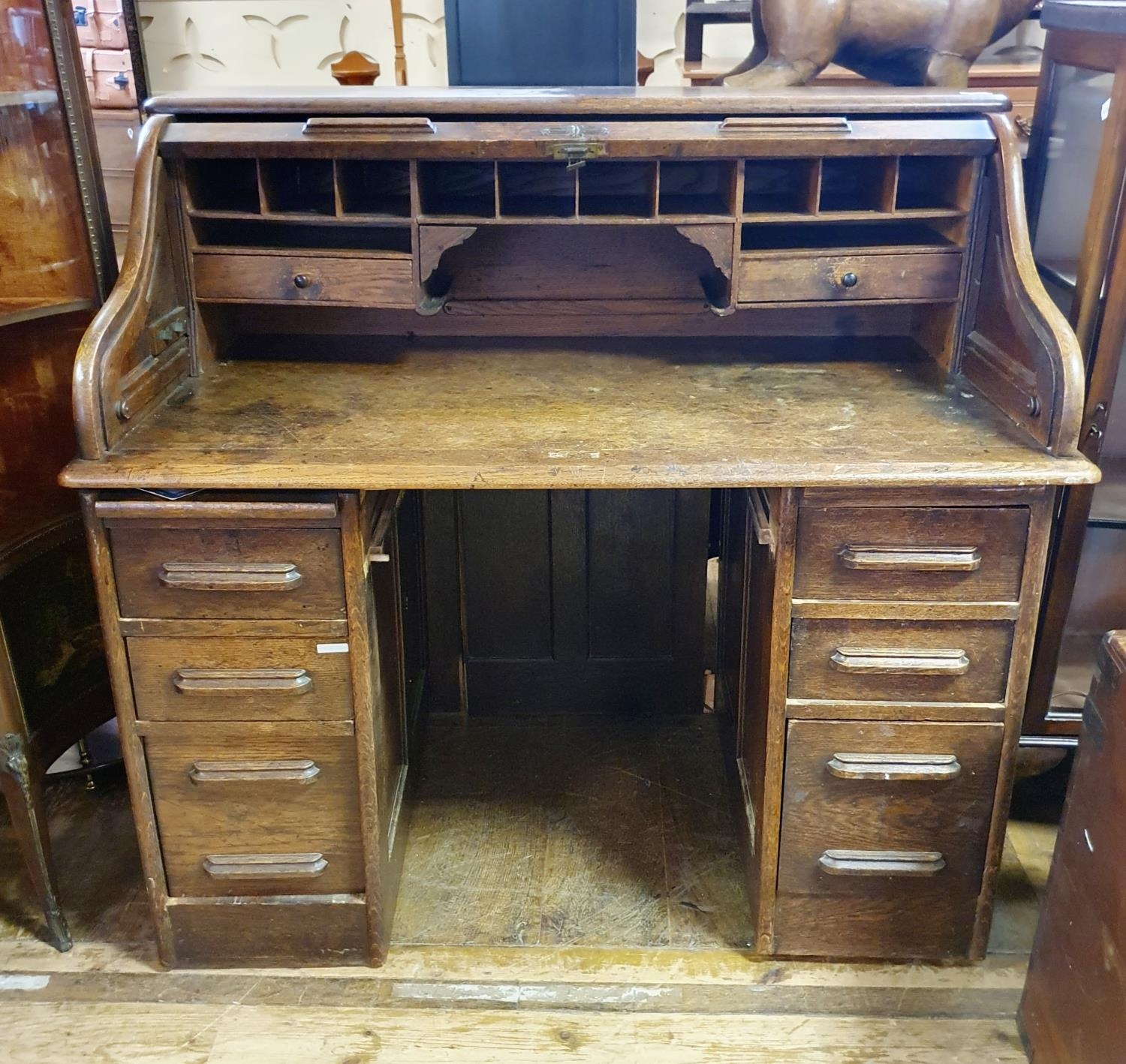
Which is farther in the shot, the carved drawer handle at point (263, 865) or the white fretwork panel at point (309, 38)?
the white fretwork panel at point (309, 38)

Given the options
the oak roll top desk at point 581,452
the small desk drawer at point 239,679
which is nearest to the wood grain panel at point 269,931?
the oak roll top desk at point 581,452

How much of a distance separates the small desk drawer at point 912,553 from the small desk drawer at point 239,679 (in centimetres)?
71

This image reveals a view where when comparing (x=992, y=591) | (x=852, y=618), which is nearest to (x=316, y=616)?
(x=852, y=618)

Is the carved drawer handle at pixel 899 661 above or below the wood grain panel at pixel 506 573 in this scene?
above

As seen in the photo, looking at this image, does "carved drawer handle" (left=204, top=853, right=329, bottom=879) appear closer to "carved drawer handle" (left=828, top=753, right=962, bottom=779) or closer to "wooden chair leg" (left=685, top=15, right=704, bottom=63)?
"carved drawer handle" (left=828, top=753, right=962, bottom=779)

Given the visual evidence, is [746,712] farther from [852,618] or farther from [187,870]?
[187,870]

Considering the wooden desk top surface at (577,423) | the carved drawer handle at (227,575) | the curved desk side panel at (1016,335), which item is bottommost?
→ the carved drawer handle at (227,575)

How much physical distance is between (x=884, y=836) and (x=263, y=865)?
1.00 metres

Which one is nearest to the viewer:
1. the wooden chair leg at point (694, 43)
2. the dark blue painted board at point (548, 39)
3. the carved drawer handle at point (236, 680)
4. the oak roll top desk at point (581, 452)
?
the oak roll top desk at point (581, 452)

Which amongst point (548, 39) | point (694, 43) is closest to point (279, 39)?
point (694, 43)

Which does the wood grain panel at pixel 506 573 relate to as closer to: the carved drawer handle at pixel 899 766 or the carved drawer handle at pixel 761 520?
the carved drawer handle at pixel 761 520

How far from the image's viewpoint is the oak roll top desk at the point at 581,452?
1497mm

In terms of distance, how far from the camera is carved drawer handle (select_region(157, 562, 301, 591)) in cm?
153

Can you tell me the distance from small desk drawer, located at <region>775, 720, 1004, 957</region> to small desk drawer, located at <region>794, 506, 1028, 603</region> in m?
0.22
